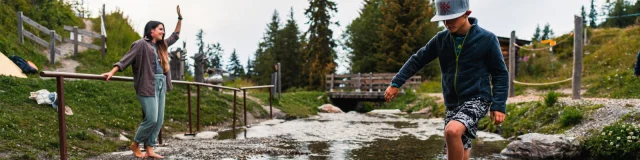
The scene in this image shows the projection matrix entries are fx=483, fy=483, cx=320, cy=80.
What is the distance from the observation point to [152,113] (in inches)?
192

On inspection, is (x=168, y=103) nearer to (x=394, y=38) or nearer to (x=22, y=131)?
(x=22, y=131)

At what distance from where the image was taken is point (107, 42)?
1756 cm

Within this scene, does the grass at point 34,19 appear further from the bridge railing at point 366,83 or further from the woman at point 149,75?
the bridge railing at point 366,83

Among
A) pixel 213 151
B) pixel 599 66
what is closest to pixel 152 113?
pixel 213 151

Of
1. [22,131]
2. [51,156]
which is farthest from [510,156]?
[22,131]

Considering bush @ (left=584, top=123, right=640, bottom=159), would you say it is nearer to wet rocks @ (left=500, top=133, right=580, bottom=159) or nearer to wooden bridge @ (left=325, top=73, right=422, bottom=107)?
wet rocks @ (left=500, top=133, right=580, bottom=159)

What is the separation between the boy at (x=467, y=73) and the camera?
308cm

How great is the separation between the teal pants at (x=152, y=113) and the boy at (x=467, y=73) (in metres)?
2.96

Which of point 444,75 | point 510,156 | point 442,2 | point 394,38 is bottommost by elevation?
point 510,156

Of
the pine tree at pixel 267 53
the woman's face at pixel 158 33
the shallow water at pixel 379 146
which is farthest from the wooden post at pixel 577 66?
the pine tree at pixel 267 53

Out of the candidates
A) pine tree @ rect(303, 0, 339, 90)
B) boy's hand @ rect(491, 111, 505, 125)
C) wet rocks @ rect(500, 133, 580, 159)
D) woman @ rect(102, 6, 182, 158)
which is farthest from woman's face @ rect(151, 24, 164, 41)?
pine tree @ rect(303, 0, 339, 90)

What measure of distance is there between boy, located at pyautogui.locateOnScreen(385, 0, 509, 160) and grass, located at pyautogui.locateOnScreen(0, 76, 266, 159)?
3986 mm

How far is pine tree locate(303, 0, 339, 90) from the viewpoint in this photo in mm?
34625

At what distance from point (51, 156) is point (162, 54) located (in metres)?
1.52
